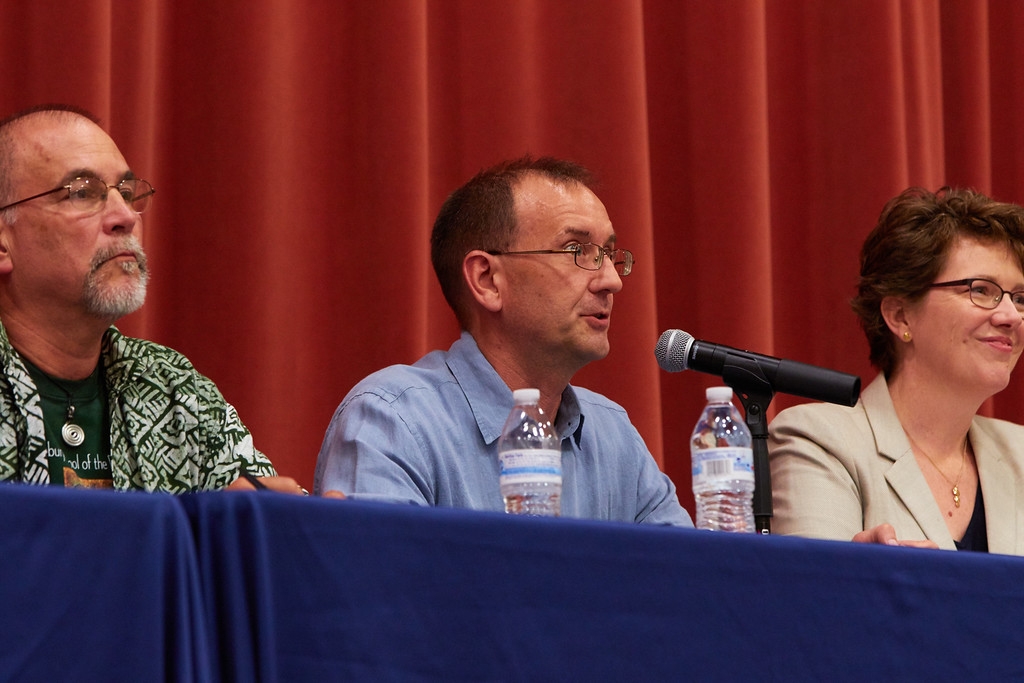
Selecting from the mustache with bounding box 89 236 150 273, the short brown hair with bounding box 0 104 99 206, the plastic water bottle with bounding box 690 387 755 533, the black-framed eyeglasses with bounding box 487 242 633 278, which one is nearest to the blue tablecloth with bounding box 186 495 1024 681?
the plastic water bottle with bounding box 690 387 755 533

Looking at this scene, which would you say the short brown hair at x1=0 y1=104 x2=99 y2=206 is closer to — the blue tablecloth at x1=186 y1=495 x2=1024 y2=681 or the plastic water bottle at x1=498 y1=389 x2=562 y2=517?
the plastic water bottle at x1=498 y1=389 x2=562 y2=517

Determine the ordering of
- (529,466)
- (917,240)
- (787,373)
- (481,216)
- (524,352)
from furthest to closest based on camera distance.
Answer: (917,240), (481,216), (524,352), (787,373), (529,466)

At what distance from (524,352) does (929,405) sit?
0.90 metres

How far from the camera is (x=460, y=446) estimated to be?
195 cm

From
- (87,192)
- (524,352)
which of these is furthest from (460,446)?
(87,192)

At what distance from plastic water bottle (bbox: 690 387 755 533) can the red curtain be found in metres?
0.77

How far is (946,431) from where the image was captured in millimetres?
2471

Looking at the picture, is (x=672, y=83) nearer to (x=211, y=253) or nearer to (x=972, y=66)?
(x=972, y=66)

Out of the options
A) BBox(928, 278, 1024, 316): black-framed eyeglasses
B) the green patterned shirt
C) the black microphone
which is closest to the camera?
the black microphone

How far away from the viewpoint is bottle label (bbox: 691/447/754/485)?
155 centimetres

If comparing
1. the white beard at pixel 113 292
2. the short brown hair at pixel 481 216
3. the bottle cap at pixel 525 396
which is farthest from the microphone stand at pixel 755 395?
the white beard at pixel 113 292

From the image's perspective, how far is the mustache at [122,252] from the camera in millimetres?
2000

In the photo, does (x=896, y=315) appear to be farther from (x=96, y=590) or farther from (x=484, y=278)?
(x=96, y=590)

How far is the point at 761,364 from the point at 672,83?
170 cm
